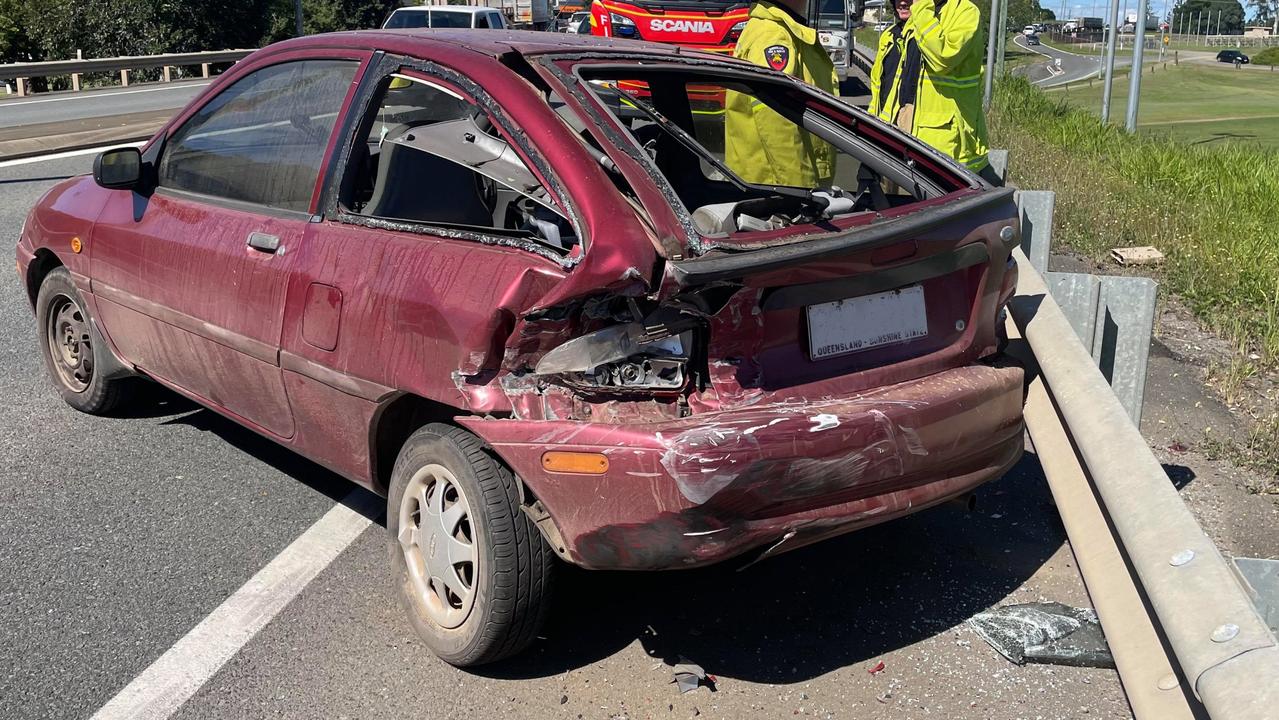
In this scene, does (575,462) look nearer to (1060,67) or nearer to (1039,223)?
(1039,223)

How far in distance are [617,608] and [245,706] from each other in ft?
3.83

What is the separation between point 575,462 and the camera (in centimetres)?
310

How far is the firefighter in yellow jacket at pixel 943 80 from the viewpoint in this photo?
21.1 ft

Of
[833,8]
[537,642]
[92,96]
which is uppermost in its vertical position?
[833,8]

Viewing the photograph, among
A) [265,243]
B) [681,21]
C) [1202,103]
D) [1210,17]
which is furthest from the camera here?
[1210,17]

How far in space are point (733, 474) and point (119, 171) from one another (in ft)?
9.77

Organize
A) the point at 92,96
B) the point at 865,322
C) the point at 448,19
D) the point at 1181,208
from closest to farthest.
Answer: the point at 865,322, the point at 1181,208, the point at 448,19, the point at 92,96

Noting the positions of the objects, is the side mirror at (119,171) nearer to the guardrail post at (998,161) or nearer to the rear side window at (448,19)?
the guardrail post at (998,161)

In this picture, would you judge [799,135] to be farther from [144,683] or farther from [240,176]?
[144,683]

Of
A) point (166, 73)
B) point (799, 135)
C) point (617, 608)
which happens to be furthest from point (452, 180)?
point (166, 73)

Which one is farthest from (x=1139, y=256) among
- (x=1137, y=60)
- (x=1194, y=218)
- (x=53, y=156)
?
(x=53, y=156)

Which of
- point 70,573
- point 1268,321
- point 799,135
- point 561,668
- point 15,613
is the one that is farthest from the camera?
point 1268,321

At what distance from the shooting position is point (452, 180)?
12.5ft

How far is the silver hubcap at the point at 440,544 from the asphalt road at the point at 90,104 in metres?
18.2
